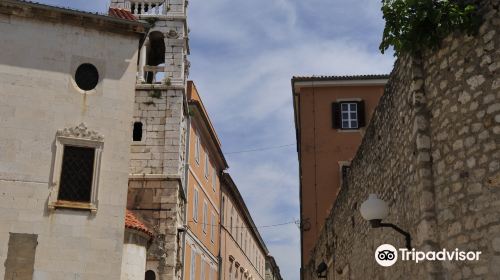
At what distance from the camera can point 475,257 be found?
18.9 feet

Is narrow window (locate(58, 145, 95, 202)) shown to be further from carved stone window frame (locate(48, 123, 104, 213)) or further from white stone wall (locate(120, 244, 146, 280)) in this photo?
white stone wall (locate(120, 244, 146, 280))

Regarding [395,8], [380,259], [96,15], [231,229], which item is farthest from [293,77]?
[395,8]

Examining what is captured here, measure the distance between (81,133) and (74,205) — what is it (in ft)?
5.69

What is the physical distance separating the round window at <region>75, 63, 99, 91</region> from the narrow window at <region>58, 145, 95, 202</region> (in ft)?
5.37

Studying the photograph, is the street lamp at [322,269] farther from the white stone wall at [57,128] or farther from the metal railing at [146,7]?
the metal railing at [146,7]

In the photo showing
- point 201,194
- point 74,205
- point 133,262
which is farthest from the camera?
point 201,194

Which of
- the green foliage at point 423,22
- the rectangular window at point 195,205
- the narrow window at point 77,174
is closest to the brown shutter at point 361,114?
the rectangular window at point 195,205

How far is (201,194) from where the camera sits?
27453 millimetres

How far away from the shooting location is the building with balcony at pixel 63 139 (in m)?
13.4

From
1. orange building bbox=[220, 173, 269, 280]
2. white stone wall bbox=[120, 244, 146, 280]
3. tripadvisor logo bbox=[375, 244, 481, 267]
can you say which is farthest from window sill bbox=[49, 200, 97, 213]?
orange building bbox=[220, 173, 269, 280]

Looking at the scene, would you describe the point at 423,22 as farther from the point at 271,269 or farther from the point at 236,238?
the point at 271,269

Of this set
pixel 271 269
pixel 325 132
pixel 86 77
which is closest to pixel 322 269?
pixel 86 77

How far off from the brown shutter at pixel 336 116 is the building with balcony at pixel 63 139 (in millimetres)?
11292

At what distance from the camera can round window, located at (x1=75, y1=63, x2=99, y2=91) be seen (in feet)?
48.9
